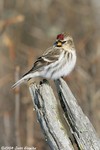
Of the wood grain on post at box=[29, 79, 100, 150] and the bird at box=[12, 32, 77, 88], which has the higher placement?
the bird at box=[12, 32, 77, 88]

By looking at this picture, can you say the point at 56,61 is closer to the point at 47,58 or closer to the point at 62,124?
the point at 47,58

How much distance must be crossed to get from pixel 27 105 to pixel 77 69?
72 centimetres

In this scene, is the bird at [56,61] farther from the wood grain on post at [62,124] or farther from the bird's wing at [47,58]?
the wood grain on post at [62,124]

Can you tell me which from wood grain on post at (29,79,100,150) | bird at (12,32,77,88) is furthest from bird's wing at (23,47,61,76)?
wood grain on post at (29,79,100,150)

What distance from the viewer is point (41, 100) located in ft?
14.1

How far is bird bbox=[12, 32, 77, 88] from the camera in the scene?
5578 mm

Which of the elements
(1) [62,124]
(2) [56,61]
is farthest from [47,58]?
(1) [62,124]

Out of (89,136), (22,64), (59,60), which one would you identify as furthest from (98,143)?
(22,64)

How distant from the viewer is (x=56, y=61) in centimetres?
574

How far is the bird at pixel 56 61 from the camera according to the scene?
5.58 meters

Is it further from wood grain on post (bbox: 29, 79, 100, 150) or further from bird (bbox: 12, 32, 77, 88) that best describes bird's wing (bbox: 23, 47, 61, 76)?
wood grain on post (bbox: 29, 79, 100, 150)

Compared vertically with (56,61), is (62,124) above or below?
below

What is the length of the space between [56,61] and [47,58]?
11 cm

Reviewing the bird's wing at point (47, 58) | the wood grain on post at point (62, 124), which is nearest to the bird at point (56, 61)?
the bird's wing at point (47, 58)
